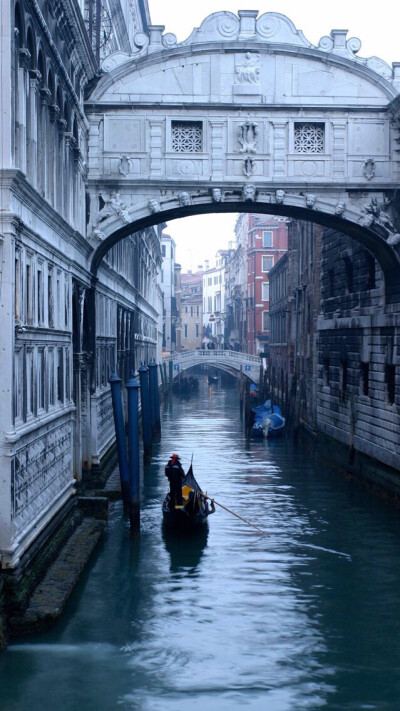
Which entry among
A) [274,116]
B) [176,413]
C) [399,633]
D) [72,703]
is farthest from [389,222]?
[176,413]

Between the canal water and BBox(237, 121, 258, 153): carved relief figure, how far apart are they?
21.6ft

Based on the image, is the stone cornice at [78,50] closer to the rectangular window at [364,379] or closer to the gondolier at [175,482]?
the gondolier at [175,482]

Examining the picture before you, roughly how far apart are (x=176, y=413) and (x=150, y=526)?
88.4 feet

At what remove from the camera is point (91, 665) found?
9.47 metres

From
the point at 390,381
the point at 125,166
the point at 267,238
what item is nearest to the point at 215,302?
the point at 267,238

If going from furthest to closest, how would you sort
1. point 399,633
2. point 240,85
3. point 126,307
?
point 126,307 → point 240,85 → point 399,633

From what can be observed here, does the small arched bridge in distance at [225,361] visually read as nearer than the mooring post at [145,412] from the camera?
No

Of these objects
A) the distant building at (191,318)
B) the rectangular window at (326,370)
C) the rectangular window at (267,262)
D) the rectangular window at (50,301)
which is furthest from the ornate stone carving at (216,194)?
the distant building at (191,318)

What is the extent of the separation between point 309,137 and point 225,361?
127ft

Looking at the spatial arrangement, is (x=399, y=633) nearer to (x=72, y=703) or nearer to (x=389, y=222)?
(x=72, y=703)

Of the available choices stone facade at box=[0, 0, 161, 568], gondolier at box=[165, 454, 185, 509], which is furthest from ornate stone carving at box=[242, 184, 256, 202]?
gondolier at box=[165, 454, 185, 509]

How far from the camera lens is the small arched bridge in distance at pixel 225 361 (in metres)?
53.0

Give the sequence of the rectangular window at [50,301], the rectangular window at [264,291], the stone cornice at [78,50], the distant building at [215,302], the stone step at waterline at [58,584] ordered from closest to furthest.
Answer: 1. the stone step at waterline at [58,584]
2. the stone cornice at [78,50]
3. the rectangular window at [50,301]
4. the rectangular window at [264,291]
5. the distant building at [215,302]

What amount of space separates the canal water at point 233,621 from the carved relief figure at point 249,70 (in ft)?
25.5
